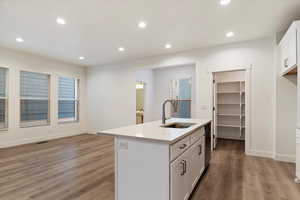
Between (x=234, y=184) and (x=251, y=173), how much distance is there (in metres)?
0.64

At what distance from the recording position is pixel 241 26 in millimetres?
3352

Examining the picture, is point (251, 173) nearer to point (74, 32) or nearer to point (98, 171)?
point (98, 171)

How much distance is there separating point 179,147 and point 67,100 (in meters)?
5.77

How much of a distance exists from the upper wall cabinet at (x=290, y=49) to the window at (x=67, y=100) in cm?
649

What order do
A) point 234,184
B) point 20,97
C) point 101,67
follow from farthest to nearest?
point 101,67, point 20,97, point 234,184

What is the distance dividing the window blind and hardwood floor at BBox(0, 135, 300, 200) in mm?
1452

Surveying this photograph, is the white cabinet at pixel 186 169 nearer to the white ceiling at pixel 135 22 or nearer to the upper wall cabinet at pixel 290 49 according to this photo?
the upper wall cabinet at pixel 290 49

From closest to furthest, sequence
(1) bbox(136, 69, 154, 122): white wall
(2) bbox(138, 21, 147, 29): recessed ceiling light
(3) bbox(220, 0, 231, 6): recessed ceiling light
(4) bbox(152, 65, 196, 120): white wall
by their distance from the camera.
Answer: (3) bbox(220, 0, 231, 6): recessed ceiling light < (2) bbox(138, 21, 147, 29): recessed ceiling light < (4) bbox(152, 65, 196, 120): white wall < (1) bbox(136, 69, 154, 122): white wall

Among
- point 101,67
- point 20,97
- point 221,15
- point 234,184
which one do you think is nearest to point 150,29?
point 221,15

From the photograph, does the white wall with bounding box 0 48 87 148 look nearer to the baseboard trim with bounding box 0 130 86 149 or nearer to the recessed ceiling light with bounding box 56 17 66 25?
the baseboard trim with bounding box 0 130 86 149

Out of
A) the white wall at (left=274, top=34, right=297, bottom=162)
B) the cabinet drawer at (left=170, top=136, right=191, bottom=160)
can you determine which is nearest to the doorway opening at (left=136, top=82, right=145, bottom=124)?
the white wall at (left=274, top=34, right=297, bottom=162)

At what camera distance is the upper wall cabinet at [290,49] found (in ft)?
8.54

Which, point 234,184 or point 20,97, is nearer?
point 234,184

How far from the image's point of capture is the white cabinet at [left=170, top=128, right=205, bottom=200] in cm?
Result: 164
